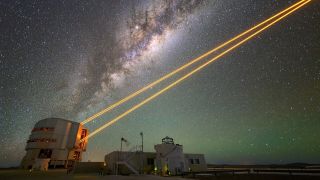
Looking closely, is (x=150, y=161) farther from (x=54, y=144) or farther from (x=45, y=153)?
(x=45, y=153)

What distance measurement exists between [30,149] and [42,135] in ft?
16.2

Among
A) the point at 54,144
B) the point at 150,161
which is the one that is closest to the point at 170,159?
the point at 150,161

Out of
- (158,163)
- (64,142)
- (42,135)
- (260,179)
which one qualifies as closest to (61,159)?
(64,142)

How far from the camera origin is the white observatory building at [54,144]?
59.9 meters

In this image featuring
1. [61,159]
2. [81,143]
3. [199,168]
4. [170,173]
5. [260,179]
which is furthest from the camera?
[81,143]

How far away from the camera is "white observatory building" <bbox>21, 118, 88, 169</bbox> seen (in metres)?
59.9

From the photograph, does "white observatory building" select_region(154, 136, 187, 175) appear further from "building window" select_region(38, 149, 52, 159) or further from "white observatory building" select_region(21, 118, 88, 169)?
"building window" select_region(38, 149, 52, 159)

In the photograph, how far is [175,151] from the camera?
111 ft

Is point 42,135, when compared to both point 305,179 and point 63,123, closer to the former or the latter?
point 63,123

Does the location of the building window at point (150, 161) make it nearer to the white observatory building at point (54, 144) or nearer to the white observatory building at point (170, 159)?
the white observatory building at point (170, 159)

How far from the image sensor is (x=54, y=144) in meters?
61.4

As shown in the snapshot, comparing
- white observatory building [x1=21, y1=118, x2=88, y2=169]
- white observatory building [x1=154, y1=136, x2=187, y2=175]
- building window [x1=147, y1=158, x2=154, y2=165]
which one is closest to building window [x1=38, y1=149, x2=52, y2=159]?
white observatory building [x1=21, y1=118, x2=88, y2=169]

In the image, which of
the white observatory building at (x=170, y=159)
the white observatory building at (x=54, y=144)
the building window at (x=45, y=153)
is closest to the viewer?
the white observatory building at (x=170, y=159)

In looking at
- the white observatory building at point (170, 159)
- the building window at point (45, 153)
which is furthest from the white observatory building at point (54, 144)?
the white observatory building at point (170, 159)
